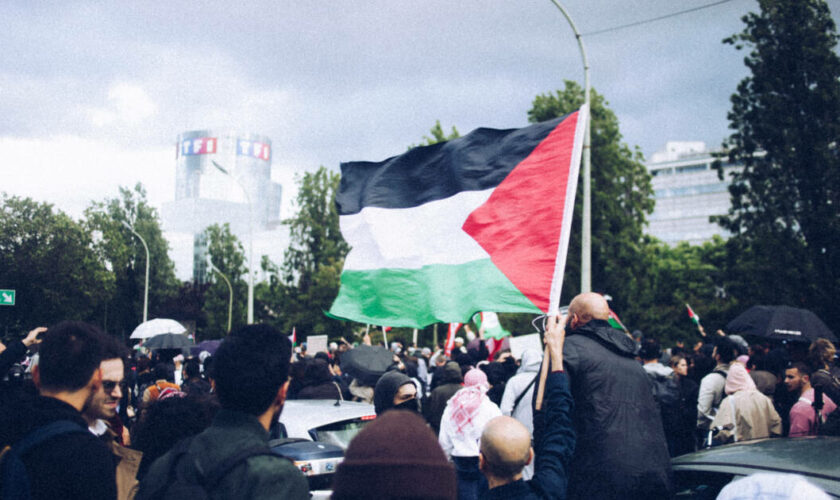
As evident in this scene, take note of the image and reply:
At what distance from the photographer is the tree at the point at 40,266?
748 cm

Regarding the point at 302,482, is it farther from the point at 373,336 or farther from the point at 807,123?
the point at 373,336

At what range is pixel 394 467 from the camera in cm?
146

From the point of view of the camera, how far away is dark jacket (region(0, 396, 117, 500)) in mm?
2354

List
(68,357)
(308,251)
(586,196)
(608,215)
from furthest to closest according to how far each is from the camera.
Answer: (308,251) < (608,215) < (586,196) < (68,357)

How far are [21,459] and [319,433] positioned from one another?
4.22m

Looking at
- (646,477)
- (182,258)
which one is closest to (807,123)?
(646,477)

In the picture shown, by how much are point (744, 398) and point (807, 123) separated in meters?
22.8

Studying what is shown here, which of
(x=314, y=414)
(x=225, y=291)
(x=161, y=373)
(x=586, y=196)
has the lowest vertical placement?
(x=314, y=414)

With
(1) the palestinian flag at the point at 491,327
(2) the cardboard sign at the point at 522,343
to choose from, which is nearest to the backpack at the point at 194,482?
(2) the cardboard sign at the point at 522,343

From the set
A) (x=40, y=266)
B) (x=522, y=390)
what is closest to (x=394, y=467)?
(x=522, y=390)

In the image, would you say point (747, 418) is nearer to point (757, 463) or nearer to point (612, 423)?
point (757, 463)

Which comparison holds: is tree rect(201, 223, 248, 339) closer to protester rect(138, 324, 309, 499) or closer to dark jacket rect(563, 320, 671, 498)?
dark jacket rect(563, 320, 671, 498)

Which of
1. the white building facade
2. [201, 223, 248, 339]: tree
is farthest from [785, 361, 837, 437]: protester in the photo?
the white building facade

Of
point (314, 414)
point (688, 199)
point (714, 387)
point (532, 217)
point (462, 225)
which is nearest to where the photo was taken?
point (532, 217)
